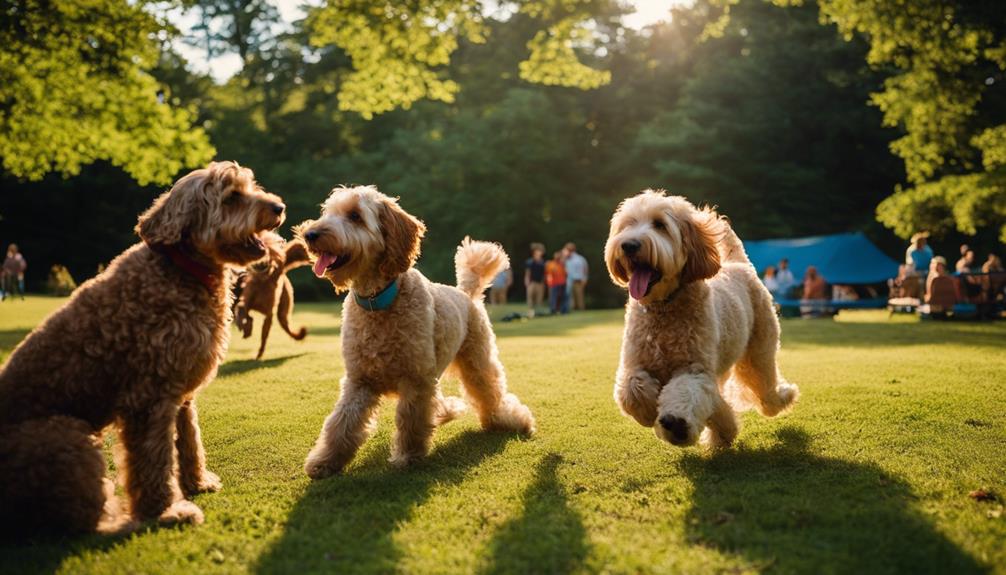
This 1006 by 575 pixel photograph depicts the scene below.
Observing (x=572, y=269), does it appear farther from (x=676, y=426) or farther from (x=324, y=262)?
(x=676, y=426)

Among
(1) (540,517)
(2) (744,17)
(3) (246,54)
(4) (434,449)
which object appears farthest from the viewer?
(3) (246,54)

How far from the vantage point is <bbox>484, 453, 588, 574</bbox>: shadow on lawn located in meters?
3.10

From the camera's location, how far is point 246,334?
11734mm

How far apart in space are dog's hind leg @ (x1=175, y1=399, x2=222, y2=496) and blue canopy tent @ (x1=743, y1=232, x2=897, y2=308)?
85.0ft

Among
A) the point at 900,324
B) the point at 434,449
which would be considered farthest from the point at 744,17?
Answer: the point at 434,449

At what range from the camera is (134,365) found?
383cm

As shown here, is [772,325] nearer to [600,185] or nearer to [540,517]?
[540,517]

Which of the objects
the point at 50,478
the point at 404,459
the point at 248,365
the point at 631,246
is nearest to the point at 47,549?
the point at 50,478

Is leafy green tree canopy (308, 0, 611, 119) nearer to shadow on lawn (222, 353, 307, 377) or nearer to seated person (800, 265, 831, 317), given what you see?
shadow on lawn (222, 353, 307, 377)

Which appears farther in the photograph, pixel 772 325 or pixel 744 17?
pixel 744 17

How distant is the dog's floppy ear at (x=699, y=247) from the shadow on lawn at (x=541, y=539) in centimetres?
162

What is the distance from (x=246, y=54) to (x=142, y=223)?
50337mm

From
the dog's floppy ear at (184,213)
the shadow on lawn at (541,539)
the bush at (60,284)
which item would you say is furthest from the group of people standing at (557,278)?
the bush at (60,284)

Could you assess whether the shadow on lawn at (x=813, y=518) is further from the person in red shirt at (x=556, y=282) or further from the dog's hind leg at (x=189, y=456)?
the person in red shirt at (x=556, y=282)
